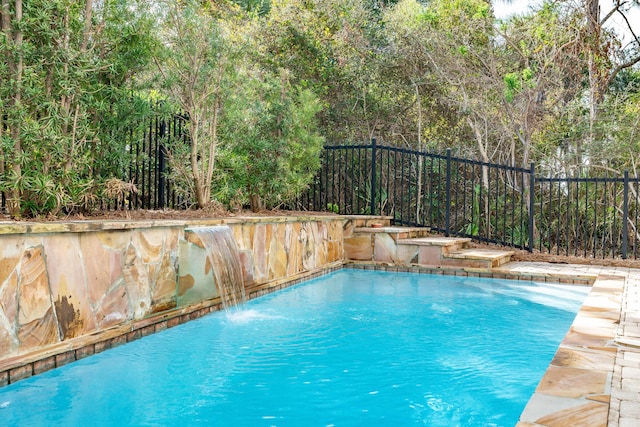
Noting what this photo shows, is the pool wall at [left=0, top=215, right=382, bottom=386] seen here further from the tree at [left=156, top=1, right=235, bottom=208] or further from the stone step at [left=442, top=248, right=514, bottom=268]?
the stone step at [left=442, top=248, right=514, bottom=268]

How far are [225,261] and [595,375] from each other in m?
3.15

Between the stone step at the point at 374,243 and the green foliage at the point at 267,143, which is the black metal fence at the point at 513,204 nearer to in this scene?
the stone step at the point at 374,243

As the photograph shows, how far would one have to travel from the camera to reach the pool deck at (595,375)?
212 cm

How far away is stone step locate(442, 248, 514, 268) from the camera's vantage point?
7223 millimetres

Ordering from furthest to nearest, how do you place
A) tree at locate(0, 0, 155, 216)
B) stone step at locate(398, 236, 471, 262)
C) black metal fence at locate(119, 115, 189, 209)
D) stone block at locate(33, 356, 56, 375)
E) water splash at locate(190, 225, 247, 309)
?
stone step at locate(398, 236, 471, 262) < black metal fence at locate(119, 115, 189, 209) < water splash at locate(190, 225, 247, 309) < tree at locate(0, 0, 155, 216) < stone block at locate(33, 356, 56, 375)

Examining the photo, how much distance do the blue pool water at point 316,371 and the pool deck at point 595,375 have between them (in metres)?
0.24

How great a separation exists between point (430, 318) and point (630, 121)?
21.7 ft

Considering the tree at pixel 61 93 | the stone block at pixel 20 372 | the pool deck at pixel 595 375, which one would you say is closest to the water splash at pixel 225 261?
the tree at pixel 61 93

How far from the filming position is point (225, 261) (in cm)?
484

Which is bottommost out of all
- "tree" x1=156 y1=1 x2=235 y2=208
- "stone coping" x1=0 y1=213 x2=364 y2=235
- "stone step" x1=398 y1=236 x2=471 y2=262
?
"stone step" x1=398 y1=236 x2=471 y2=262

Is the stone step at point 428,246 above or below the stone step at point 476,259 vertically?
above

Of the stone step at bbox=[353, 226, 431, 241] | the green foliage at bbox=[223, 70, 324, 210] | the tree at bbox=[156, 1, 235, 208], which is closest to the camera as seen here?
the tree at bbox=[156, 1, 235, 208]

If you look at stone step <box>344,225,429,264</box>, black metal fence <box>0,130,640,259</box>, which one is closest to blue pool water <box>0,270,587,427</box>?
stone step <box>344,225,429,264</box>

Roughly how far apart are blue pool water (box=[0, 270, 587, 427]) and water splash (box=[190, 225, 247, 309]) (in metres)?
0.18
